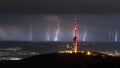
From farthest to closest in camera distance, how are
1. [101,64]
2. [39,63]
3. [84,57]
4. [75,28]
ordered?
[75,28] < [84,57] < [39,63] < [101,64]

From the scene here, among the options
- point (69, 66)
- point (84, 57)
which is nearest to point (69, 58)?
point (84, 57)

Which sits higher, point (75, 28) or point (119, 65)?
point (75, 28)

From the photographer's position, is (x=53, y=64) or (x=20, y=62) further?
(x=20, y=62)

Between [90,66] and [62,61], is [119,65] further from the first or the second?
[62,61]

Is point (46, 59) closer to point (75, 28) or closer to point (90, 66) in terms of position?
point (90, 66)

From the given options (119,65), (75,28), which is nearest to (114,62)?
(119,65)

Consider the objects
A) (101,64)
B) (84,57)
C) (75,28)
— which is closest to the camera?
(101,64)
